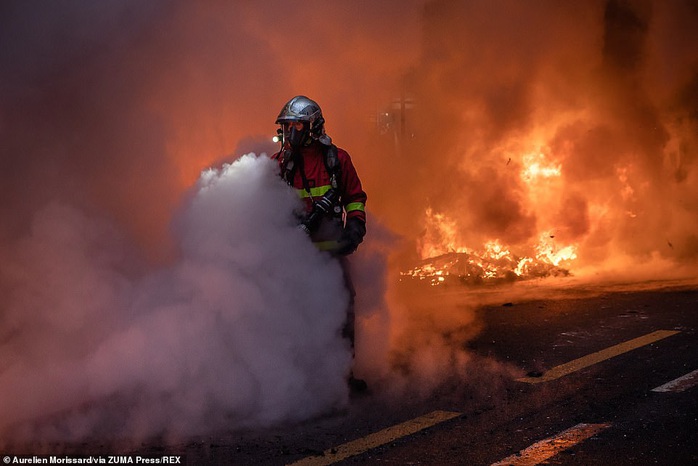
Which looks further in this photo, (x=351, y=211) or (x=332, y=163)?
(x=351, y=211)

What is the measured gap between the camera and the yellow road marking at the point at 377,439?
457cm

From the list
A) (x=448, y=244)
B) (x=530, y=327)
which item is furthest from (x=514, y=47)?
(x=530, y=327)

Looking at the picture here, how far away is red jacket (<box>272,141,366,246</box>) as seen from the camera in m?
5.72

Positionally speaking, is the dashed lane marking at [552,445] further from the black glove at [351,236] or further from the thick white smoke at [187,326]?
the black glove at [351,236]

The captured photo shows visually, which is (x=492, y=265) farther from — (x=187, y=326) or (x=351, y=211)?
(x=187, y=326)

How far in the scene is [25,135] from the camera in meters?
7.39

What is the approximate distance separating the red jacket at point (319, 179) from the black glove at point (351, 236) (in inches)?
1.5

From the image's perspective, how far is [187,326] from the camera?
5207mm

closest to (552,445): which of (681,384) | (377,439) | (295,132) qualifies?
(377,439)

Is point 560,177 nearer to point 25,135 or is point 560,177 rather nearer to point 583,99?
point 583,99

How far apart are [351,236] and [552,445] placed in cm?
181

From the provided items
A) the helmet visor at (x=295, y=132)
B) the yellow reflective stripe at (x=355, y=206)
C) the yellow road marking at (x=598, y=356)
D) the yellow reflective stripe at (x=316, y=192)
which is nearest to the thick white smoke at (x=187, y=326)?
the yellow reflective stripe at (x=316, y=192)

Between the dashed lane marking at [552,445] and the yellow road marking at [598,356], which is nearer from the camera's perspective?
the dashed lane marking at [552,445]

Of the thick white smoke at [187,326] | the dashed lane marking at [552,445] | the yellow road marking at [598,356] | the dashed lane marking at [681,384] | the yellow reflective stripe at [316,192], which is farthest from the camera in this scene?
the yellow road marking at [598,356]
